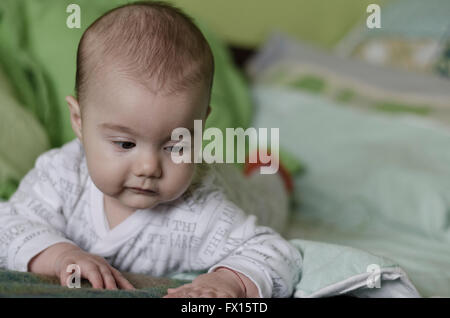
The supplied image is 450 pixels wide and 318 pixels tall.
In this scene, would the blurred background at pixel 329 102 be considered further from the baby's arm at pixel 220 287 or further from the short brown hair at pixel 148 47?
the baby's arm at pixel 220 287

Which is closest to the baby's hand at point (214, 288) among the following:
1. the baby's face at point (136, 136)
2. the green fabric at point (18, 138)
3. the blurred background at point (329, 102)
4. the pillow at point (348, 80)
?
the baby's face at point (136, 136)

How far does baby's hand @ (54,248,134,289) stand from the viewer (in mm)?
613

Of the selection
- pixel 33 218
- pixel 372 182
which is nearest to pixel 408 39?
pixel 372 182

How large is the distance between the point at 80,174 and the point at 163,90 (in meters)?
0.22

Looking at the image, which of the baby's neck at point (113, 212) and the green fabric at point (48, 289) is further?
the baby's neck at point (113, 212)

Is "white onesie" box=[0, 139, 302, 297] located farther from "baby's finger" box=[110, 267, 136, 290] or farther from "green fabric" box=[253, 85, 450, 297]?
"green fabric" box=[253, 85, 450, 297]

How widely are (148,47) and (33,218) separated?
28 centimetres

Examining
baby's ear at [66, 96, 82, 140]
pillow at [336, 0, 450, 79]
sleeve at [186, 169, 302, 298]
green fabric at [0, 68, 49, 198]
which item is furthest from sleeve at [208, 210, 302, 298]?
pillow at [336, 0, 450, 79]

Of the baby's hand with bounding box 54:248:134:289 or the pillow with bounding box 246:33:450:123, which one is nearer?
the baby's hand with bounding box 54:248:134:289

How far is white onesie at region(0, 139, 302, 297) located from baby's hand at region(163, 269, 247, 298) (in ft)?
0.13

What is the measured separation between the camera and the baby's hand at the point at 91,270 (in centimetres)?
61

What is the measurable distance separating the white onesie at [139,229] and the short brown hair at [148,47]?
6.0 inches

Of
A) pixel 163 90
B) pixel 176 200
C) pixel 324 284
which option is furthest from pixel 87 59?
pixel 324 284

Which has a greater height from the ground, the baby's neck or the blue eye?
the blue eye
